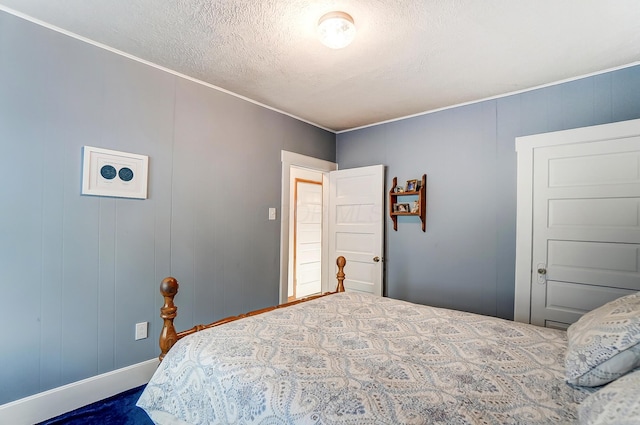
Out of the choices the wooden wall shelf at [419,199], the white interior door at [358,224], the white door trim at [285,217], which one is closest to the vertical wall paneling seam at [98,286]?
the white door trim at [285,217]

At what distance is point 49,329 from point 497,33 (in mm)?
3433

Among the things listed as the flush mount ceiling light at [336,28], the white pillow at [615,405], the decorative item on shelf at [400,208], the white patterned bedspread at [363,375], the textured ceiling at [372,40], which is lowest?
the white patterned bedspread at [363,375]

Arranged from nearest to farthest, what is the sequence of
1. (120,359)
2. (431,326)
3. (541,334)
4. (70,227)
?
(541,334) < (431,326) < (70,227) < (120,359)

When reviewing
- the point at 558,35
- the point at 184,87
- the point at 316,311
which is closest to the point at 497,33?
the point at 558,35

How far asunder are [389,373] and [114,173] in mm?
2252

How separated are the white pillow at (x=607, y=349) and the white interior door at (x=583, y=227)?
157cm

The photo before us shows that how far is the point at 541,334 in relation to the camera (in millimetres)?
1646

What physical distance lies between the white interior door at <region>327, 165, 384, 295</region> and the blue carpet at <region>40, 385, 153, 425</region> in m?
2.44

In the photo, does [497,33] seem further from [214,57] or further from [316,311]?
[316,311]

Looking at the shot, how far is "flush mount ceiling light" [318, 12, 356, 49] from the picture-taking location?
178 centimetres

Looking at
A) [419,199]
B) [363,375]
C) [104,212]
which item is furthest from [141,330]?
[419,199]

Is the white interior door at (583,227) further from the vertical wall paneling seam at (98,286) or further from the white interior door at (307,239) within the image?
the vertical wall paneling seam at (98,286)

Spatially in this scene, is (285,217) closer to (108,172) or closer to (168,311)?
(108,172)

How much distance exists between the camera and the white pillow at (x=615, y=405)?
73 centimetres
